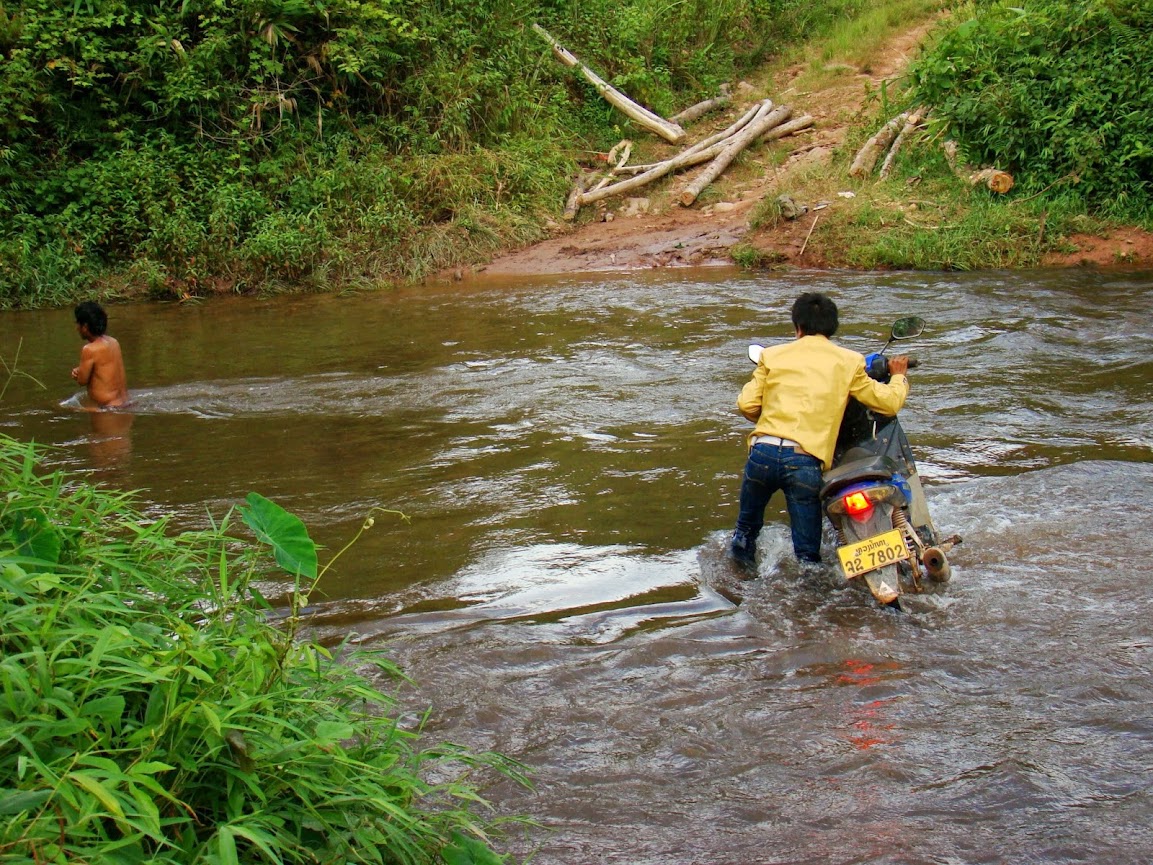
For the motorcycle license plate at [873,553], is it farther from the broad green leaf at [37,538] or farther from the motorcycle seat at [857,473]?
the broad green leaf at [37,538]

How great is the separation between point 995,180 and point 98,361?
1056 centimetres

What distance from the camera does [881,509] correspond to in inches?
188

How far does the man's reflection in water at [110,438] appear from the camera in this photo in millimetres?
7570

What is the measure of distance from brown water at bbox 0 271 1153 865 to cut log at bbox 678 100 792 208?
16.1ft

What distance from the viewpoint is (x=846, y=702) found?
409 centimetres

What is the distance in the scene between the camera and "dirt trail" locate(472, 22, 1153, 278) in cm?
1386

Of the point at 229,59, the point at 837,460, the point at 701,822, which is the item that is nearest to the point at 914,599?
the point at 837,460

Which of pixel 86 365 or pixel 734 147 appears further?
pixel 734 147

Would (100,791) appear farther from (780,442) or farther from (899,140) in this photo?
(899,140)

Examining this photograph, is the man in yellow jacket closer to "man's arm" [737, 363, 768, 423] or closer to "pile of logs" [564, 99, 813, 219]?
"man's arm" [737, 363, 768, 423]

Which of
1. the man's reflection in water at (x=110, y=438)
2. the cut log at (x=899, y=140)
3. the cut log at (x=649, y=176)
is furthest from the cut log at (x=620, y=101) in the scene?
the man's reflection in water at (x=110, y=438)

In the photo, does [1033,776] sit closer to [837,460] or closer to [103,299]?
[837,460]

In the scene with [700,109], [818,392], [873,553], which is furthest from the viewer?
[700,109]

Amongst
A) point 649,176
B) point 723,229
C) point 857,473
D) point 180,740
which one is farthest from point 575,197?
point 180,740
